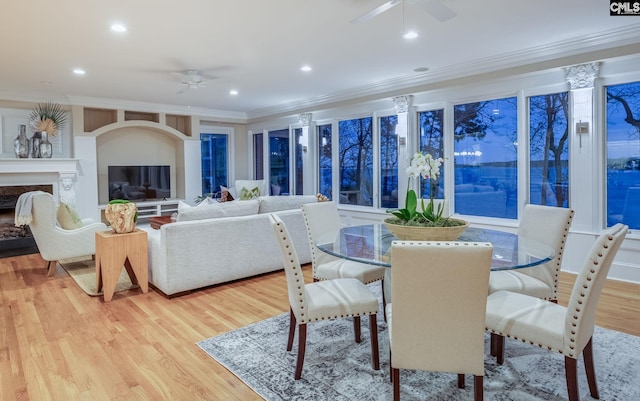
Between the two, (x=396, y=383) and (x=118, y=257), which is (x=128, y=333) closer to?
(x=118, y=257)

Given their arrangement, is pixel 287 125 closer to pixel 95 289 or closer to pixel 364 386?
pixel 95 289

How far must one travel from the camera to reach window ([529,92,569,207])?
4465mm

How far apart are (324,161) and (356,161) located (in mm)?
803

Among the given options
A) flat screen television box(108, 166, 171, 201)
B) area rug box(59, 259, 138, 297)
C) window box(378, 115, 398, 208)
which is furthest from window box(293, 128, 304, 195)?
area rug box(59, 259, 138, 297)

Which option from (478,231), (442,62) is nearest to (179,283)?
(478,231)

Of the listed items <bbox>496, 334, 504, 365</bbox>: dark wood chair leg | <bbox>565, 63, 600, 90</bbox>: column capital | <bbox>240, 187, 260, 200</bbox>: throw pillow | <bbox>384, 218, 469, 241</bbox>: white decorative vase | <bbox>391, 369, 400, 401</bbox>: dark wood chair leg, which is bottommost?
<bbox>496, 334, 504, 365</bbox>: dark wood chair leg

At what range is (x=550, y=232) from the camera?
288cm

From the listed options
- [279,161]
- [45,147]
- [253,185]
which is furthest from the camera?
[279,161]

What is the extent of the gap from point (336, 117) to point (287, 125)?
55.3 inches

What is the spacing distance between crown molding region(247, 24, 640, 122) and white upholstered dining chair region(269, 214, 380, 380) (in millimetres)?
3614

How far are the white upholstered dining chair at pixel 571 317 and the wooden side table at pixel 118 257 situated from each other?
3.17 meters

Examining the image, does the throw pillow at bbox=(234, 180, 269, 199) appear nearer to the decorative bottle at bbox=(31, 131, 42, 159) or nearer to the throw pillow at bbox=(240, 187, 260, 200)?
the throw pillow at bbox=(240, 187, 260, 200)

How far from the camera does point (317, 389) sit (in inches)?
85.9

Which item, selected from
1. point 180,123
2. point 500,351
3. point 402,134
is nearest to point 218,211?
point 500,351
